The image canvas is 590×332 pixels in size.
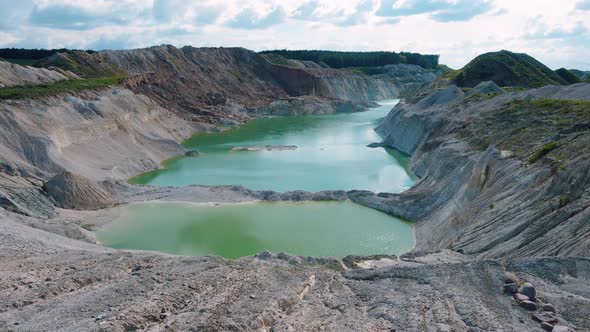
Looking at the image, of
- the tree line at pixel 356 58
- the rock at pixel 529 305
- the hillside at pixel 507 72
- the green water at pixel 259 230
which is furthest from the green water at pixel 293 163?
the tree line at pixel 356 58

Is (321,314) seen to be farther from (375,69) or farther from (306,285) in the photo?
(375,69)

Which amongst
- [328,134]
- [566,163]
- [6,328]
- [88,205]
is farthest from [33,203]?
[328,134]

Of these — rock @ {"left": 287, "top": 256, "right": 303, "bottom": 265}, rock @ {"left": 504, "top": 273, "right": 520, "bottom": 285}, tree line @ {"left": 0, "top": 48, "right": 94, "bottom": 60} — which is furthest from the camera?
tree line @ {"left": 0, "top": 48, "right": 94, "bottom": 60}

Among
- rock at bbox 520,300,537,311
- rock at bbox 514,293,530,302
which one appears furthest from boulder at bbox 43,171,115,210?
rock at bbox 520,300,537,311

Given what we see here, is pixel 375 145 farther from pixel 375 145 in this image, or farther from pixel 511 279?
pixel 511 279

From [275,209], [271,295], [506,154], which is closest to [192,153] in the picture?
[275,209]

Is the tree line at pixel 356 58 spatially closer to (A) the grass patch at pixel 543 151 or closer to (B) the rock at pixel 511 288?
(A) the grass patch at pixel 543 151

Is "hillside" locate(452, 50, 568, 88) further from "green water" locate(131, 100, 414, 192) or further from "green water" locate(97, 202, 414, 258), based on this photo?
"green water" locate(97, 202, 414, 258)
